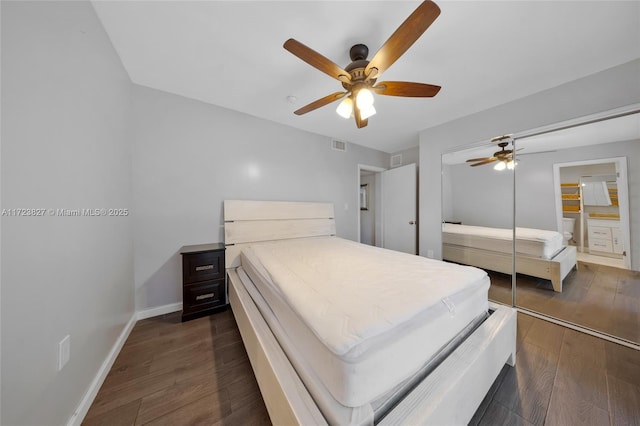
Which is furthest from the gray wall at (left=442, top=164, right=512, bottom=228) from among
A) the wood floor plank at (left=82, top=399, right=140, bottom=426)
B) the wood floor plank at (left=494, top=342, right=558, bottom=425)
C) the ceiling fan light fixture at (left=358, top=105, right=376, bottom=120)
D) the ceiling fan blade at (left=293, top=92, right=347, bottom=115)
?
the wood floor plank at (left=82, top=399, right=140, bottom=426)

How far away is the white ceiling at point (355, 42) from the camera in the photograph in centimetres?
134

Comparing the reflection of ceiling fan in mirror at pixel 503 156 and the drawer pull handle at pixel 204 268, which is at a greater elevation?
the reflection of ceiling fan in mirror at pixel 503 156

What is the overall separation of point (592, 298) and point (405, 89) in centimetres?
310

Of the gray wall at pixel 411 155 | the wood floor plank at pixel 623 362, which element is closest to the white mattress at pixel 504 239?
the wood floor plank at pixel 623 362

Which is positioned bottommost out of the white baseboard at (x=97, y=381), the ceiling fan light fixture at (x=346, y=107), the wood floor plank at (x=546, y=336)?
the wood floor plank at (x=546, y=336)

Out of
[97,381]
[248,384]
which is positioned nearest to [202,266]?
[97,381]

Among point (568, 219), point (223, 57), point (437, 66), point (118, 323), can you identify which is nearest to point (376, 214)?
point (568, 219)

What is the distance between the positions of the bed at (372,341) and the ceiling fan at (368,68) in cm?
140

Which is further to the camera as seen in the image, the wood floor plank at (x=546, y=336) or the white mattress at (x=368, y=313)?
the wood floor plank at (x=546, y=336)

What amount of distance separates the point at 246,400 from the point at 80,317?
1136 millimetres

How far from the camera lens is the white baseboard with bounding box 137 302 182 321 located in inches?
85.0

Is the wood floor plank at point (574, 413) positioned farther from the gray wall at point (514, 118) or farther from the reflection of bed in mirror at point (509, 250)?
the gray wall at point (514, 118)

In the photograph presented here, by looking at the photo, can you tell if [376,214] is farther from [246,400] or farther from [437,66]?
[246,400]

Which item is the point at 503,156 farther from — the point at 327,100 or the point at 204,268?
the point at 204,268
